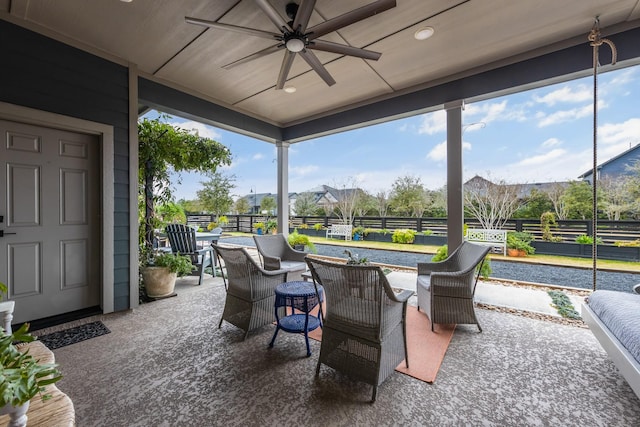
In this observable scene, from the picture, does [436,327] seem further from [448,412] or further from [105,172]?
[105,172]

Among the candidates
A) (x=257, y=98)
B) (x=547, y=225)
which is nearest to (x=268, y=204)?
(x=257, y=98)

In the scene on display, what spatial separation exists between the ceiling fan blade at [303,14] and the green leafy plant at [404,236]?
7.89m

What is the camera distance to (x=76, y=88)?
9.97 feet

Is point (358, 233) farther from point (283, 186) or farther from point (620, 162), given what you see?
point (620, 162)

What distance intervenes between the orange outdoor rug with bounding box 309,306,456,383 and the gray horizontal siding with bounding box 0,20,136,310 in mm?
2776

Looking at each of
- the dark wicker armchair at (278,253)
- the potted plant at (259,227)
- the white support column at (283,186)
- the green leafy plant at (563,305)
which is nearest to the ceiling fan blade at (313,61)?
the dark wicker armchair at (278,253)

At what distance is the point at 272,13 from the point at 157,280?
3669 mm

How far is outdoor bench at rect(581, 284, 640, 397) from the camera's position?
62.2 inches

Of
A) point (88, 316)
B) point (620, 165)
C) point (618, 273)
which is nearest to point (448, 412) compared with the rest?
point (88, 316)

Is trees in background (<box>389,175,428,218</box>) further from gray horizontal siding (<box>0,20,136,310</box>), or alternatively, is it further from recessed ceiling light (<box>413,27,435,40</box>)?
gray horizontal siding (<box>0,20,136,310</box>)

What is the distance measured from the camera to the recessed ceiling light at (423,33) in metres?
2.81

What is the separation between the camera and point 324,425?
1.62 metres

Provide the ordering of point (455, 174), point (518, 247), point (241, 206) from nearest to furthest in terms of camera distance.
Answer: point (455, 174) < point (518, 247) < point (241, 206)

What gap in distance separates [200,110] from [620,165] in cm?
913
